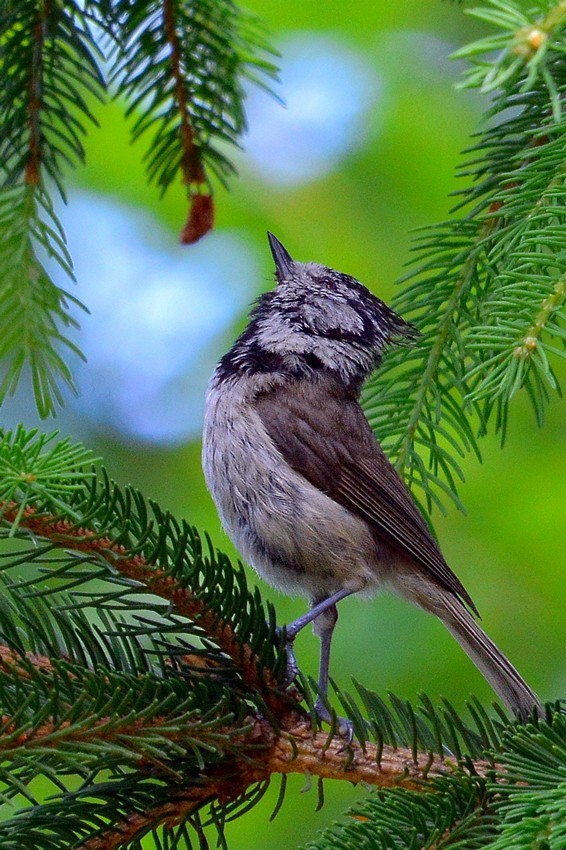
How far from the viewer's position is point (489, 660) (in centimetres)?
312

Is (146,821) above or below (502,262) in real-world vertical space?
below

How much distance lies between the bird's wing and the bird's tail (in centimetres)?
7

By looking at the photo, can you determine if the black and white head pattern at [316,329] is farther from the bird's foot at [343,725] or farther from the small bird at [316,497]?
the bird's foot at [343,725]

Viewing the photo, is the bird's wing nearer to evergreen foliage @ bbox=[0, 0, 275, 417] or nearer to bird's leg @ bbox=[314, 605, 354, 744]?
bird's leg @ bbox=[314, 605, 354, 744]

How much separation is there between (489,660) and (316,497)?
78 cm

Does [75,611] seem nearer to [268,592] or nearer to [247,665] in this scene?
[247,665]

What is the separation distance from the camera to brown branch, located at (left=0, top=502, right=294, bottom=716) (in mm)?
1897

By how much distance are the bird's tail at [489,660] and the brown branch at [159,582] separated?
1.01 metres

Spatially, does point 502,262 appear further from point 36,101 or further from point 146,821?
point 146,821

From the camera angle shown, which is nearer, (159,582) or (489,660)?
(159,582)

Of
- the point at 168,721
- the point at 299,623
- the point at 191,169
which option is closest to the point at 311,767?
the point at 168,721

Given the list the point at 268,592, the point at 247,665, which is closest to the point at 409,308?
the point at 247,665

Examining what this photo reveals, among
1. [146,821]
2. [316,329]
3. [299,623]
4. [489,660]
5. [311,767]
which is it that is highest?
[316,329]

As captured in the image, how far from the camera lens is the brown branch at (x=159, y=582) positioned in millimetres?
1897
